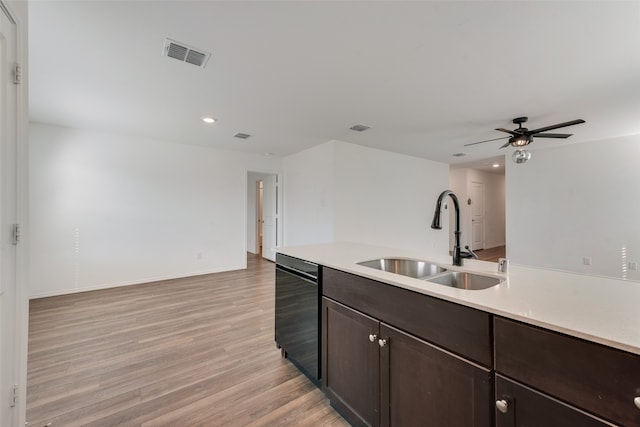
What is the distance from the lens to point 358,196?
4695 millimetres

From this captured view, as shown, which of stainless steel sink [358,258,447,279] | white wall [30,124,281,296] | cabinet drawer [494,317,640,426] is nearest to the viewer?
cabinet drawer [494,317,640,426]

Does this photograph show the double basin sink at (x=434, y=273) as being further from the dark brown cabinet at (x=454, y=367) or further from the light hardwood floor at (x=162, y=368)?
the light hardwood floor at (x=162, y=368)

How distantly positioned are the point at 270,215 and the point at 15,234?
4.99 meters

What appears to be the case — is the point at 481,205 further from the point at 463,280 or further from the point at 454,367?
the point at 454,367

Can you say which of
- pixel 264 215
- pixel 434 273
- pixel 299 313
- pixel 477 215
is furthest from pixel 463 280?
pixel 477 215

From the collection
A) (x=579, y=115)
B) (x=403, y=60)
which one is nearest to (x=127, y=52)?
(x=403, y=60)

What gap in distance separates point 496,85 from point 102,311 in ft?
16.6

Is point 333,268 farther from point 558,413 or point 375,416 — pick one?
point 558,413

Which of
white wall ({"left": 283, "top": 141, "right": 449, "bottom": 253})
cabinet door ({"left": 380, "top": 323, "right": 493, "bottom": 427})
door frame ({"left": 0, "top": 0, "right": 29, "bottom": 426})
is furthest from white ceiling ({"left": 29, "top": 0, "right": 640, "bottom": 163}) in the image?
cabinet door ({"left": 380, "top": 323, "right": 493, "bottom": 427})

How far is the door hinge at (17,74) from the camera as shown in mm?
1186

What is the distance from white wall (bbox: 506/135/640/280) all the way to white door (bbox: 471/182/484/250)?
2589 mm

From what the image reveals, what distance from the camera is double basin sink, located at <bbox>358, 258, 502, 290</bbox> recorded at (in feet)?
4.69

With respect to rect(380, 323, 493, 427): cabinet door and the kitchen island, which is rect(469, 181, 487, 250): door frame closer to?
the kitchen island

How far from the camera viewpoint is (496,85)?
8.04 feet
